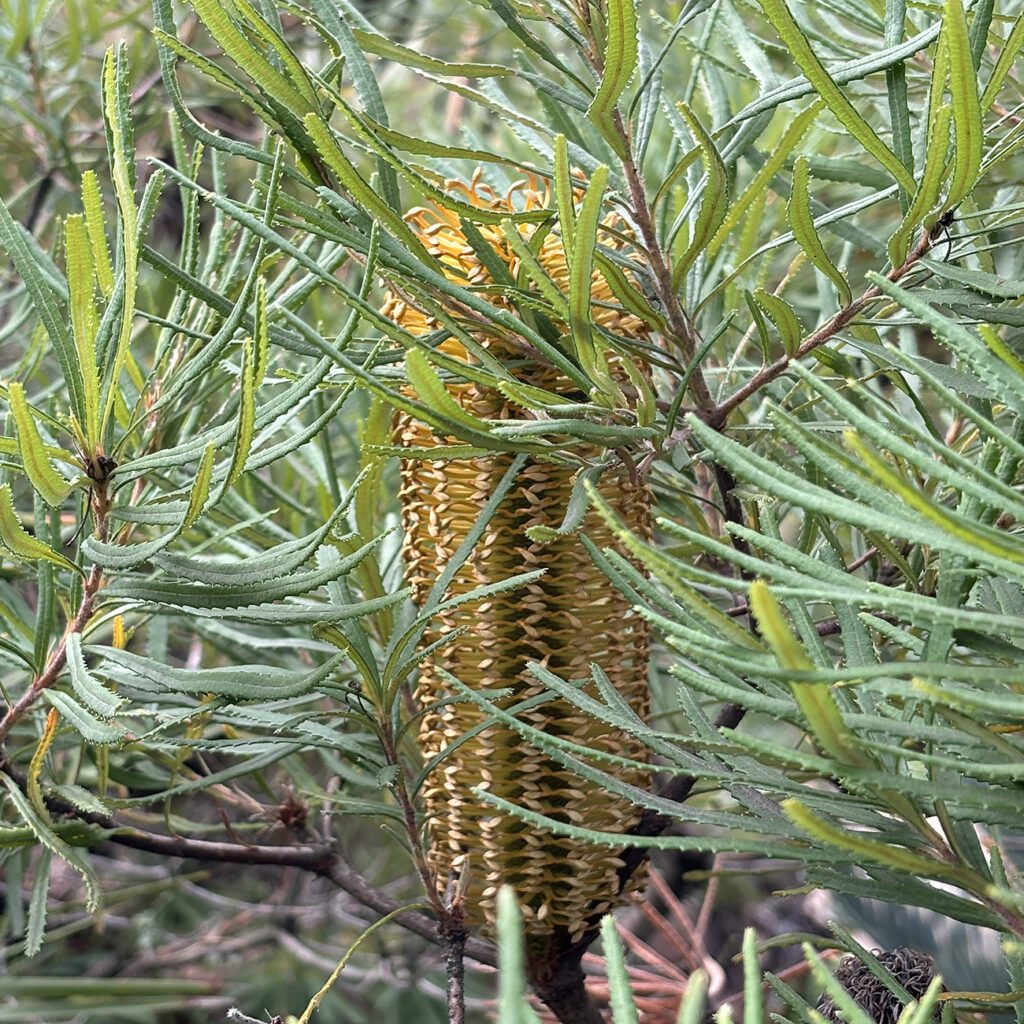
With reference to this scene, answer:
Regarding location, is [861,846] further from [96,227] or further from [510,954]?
[96,227]

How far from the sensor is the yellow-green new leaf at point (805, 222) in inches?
9.2

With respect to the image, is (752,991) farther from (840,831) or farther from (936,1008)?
(936,1008)

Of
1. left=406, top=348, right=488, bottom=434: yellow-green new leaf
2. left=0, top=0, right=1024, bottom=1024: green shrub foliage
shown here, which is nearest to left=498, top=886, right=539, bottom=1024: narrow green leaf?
left=0, top=0, right=1024, bottom=1024: green shrub foliage

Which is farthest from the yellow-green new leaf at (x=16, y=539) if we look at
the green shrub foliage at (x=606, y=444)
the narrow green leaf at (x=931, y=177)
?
the narrow green leaf at (x=931, y=177)

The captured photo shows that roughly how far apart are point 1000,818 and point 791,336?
0.39 feet

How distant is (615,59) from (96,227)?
0.13 meters

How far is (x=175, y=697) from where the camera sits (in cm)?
34

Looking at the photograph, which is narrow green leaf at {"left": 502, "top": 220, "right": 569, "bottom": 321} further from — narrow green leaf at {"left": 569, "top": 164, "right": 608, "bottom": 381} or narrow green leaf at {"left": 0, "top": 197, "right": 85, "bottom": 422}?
narrow green leaf at {"left": 0, "top": 197, "right": 85, "bottom": 422}

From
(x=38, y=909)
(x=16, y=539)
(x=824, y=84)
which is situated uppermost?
(x=824, y=84)

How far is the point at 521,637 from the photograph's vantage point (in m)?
0.30

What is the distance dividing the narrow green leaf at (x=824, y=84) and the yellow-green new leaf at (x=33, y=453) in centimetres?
16

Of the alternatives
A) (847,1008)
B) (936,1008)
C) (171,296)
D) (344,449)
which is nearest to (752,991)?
(847,1008)

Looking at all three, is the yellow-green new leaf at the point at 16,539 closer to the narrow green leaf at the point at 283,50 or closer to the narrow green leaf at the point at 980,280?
the narrow green leaf at the point at 283,50

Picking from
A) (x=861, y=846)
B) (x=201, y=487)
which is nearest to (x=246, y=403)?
(x=201, y=487)
